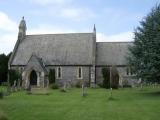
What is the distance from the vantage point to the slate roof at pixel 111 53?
56.0 metres

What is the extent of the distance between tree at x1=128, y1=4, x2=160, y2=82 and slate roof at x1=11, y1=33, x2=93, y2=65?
63.3ft

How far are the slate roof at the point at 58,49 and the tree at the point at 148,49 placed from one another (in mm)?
19284

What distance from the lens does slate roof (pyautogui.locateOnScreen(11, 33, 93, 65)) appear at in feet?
184

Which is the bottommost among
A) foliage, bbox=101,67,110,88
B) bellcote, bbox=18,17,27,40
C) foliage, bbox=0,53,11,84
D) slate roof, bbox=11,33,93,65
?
foliage, bbox=101,67,110,88

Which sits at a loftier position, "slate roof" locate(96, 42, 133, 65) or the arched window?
"slate roof" locate(96, 42, 133, 65)

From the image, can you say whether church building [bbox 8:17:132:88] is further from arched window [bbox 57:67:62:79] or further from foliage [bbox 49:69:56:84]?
foliage [bbox 49:69:56:84]

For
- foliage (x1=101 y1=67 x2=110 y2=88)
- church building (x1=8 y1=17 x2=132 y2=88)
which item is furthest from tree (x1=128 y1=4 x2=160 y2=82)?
church building (x1=8 y1=17 x2=132 y2=88)

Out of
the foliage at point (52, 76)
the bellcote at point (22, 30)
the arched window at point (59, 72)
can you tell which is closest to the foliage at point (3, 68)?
the bellcote at point (22, 30)

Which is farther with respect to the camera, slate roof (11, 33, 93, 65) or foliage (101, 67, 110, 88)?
slate roof (11, 33, 93, 65)

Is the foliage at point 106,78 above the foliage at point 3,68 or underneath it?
underneath

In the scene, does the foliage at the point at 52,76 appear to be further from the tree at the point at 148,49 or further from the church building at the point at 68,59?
the tree at the point at 148,49

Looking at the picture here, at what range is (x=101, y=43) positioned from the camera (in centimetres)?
5962

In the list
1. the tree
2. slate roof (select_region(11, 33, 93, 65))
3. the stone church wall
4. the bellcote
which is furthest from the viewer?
the bellcote

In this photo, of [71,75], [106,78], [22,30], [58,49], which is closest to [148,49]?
[106,78]
